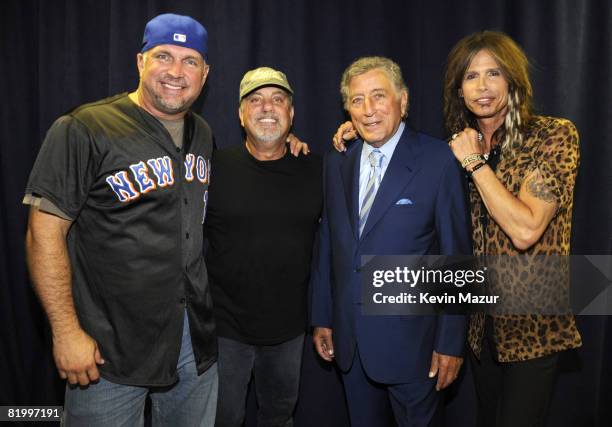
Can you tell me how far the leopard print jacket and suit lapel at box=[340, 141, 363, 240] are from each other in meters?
0.53

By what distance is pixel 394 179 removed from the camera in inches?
72.1

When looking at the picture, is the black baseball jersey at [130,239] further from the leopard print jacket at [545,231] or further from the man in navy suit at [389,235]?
the leopard print jacket at [545,231]

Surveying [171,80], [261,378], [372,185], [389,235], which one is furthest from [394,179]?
[261,378]

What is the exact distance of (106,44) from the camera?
108 inches

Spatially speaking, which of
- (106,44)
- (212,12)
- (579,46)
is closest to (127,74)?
(106,44)

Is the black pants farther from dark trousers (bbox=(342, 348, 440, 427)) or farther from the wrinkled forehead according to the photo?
the wrinkled forehead

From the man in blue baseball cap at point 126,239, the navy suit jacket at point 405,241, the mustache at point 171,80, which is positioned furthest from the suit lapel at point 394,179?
the mustache at point 171,80

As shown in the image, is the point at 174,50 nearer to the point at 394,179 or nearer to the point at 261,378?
the point at 394,179

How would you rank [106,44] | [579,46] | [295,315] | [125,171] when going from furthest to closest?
[106,44] → [579,46] → [295,315] → [125,171]

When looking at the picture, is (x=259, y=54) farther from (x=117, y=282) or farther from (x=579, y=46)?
(x=579, y=46)

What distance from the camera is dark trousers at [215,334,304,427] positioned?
2139mm

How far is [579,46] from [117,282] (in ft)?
8.55

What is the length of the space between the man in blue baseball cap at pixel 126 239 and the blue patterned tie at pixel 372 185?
0.66 m

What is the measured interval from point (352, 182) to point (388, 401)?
963 mm
